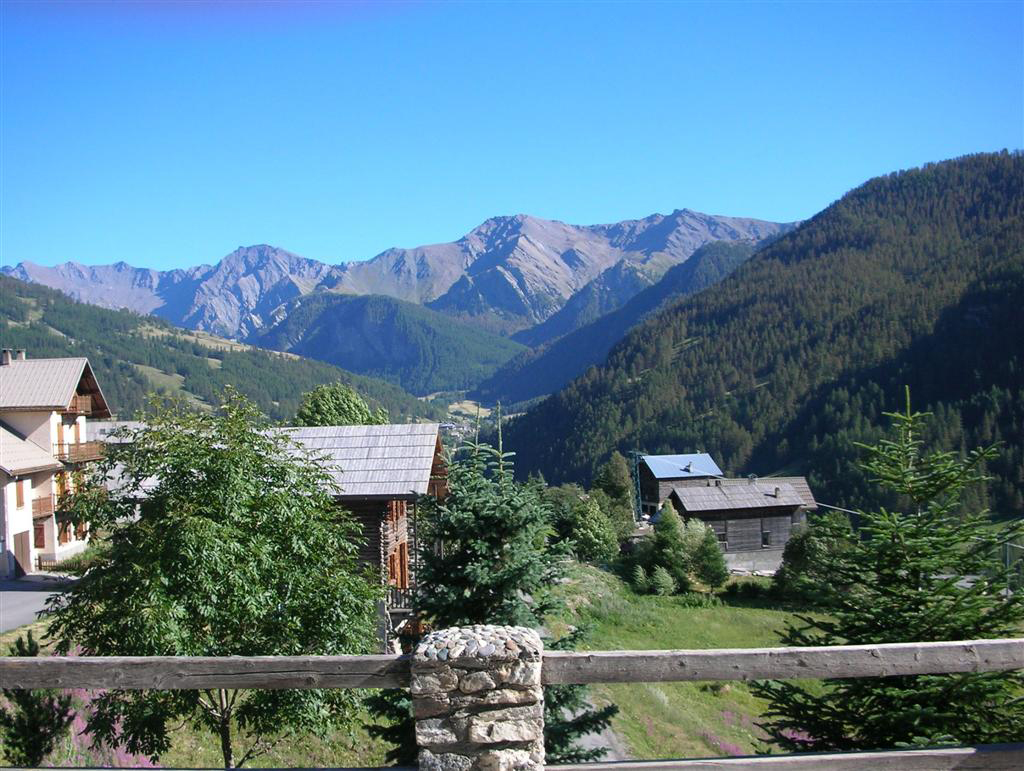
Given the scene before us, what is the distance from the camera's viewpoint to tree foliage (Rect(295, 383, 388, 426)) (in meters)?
Answer: 41.4

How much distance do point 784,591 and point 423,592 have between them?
41242 mm

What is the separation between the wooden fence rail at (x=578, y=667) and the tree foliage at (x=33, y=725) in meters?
4.62

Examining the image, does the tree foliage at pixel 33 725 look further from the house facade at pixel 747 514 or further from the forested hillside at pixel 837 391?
the forested hillside at pixel 837 391

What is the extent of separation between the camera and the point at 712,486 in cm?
7031

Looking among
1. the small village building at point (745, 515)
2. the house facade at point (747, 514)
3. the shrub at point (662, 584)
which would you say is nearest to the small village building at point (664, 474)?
the house facade at point (747, 514)

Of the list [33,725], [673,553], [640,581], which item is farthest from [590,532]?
[33,725]

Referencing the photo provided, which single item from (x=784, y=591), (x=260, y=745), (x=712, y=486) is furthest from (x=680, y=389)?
(x=260, y=745)

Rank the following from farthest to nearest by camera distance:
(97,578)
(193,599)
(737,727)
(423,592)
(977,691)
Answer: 1. (737,727)
2. (423,592)
3. (97,578)
4. (193,599)
5. (977,691)

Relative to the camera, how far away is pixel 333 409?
41.9 meters

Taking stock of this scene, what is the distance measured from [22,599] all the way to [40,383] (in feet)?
53.4

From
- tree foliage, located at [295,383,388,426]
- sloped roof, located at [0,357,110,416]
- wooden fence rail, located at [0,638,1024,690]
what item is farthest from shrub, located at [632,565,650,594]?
wooden fence rail, located at [0,638,1024,690]

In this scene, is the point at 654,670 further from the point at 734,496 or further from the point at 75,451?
the point at 734,496

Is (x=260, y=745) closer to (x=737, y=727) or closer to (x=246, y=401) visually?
(x=246, y=401)

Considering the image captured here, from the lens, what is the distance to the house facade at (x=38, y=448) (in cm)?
3281
